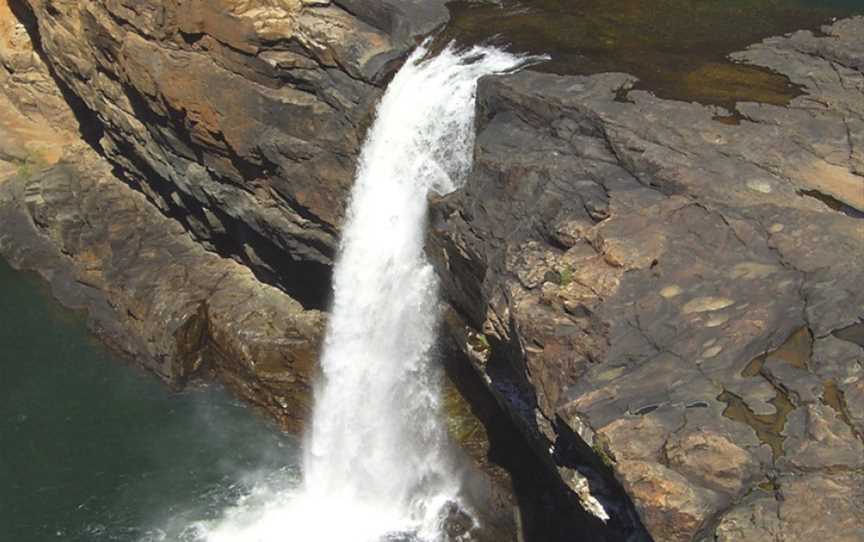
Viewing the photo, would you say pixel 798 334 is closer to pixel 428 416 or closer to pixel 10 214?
pixel 428 416

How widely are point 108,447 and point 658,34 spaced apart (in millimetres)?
14164

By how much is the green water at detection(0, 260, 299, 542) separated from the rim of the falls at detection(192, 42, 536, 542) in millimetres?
992

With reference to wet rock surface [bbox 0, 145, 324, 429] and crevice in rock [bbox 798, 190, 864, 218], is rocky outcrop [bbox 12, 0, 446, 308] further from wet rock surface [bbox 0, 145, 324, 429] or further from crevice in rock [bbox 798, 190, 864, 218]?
crevice in rock [bbox 798, 190, 864, 218]

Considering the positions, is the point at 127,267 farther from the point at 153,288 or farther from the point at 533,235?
the point at 533,235

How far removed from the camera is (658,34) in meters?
20.7

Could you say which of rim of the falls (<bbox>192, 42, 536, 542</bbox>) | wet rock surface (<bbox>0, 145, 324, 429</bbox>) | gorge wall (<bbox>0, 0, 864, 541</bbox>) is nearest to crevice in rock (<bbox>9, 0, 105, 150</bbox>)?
gorge wall (<bbox>0, 0, 864, 541</bbox>)

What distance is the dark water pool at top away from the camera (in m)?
18.1

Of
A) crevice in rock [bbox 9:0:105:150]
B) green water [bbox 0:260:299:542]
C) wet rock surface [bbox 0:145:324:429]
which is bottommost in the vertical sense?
green water [bbox 0:260:299:542]

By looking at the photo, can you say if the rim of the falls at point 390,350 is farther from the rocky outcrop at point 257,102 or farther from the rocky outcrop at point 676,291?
the rocky outcrop at point 676,291

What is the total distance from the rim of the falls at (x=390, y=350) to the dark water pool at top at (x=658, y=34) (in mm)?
1096

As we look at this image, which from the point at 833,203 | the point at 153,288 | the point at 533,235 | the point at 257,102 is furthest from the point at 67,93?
the point at 833,203

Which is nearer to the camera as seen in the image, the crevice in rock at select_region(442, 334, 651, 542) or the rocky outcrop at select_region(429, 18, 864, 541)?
the rocky outcrop at select_region(429, 18, 864, 541)

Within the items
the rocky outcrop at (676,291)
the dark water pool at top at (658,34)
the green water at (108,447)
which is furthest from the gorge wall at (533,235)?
the green water at (108,447)

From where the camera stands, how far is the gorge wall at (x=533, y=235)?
11.9 m
